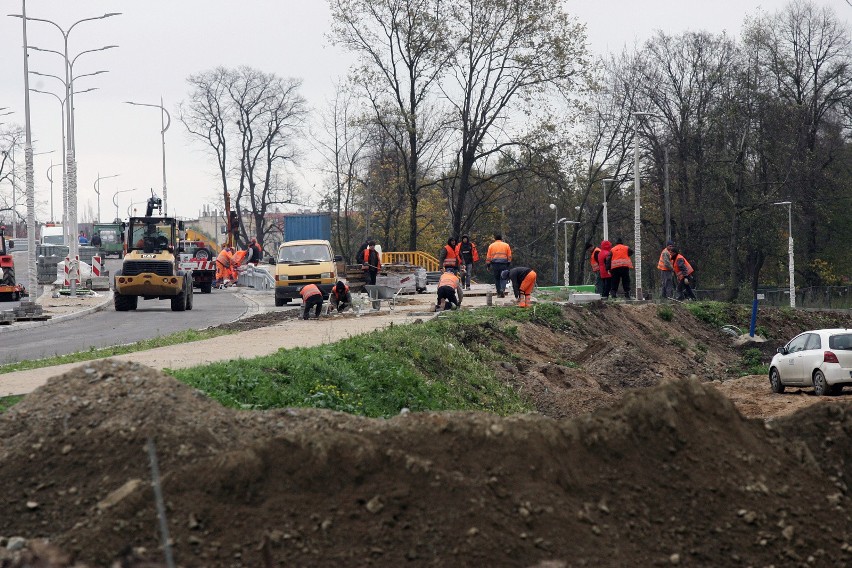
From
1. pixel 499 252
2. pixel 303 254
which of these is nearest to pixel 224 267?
pixel 303 254

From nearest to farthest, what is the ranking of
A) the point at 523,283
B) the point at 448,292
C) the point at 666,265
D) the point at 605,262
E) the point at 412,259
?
the point at 448,292
the point at 523,283
the point at 605,262
the point at 666,265
the point at 412,259

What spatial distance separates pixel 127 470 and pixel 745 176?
61459 millimetres

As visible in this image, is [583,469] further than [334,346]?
No

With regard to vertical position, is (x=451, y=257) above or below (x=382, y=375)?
above

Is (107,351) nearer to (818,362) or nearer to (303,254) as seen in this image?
(818,362)

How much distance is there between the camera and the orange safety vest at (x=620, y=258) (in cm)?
3428

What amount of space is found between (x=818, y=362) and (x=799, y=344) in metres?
1.01

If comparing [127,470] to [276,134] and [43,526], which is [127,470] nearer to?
[43,526]

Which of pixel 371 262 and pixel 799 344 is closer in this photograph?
pixel 799 344

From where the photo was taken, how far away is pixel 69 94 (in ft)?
141

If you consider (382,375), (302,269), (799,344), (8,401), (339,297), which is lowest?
(799,344)

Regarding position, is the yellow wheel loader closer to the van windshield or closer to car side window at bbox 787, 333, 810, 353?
the van windshield

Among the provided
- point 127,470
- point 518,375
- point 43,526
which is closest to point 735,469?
point 127,470

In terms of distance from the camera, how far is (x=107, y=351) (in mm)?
18828
